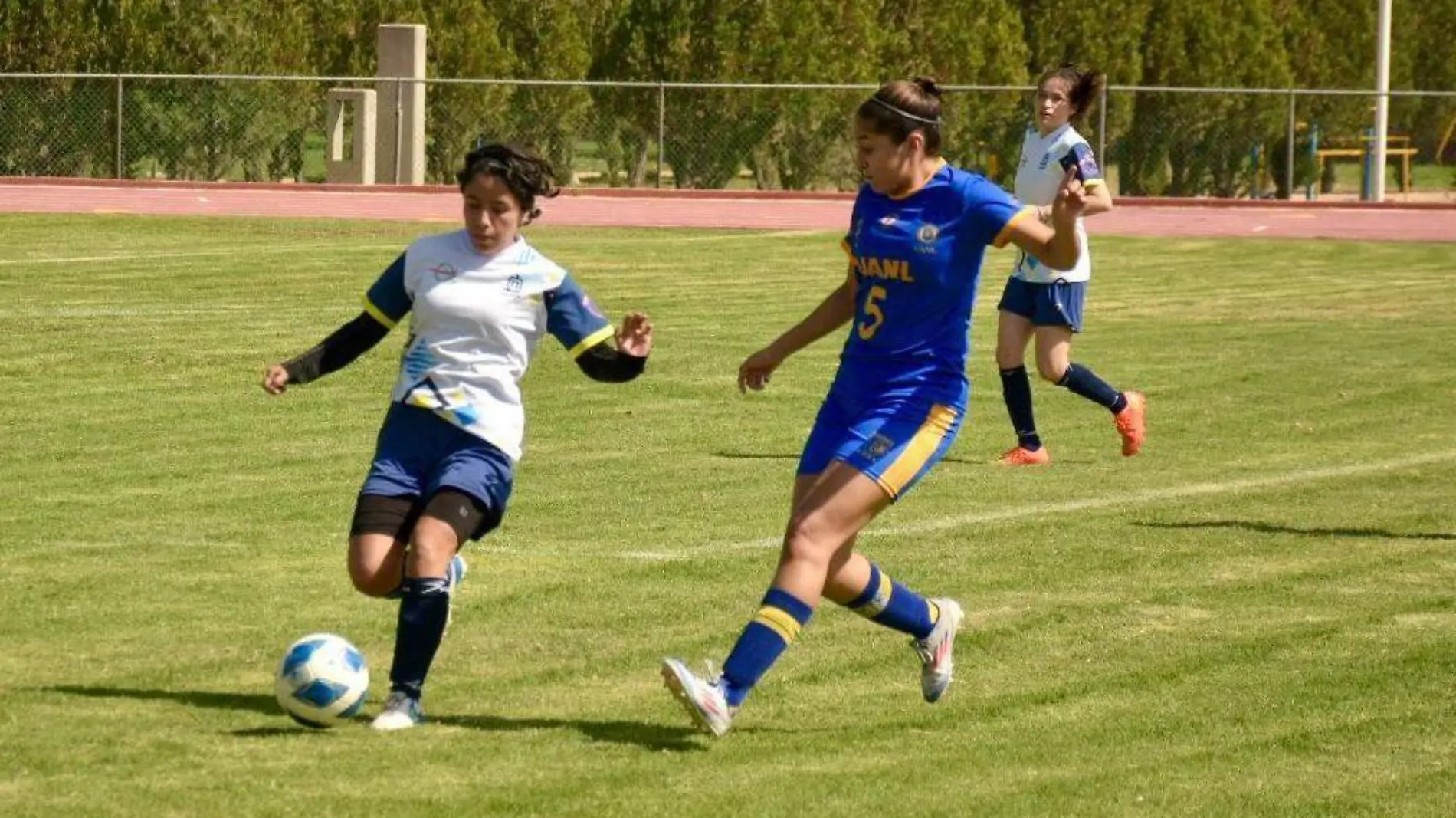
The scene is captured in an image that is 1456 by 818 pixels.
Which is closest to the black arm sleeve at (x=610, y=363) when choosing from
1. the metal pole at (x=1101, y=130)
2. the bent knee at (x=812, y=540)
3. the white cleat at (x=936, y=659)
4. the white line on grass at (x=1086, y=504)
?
the bent knee at (x=812, y=540)

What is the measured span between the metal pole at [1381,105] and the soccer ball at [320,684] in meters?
34.7

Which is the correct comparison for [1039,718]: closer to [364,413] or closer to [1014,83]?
[364,413]

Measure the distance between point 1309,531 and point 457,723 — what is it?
5.38 m

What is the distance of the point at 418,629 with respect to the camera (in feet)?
25.1

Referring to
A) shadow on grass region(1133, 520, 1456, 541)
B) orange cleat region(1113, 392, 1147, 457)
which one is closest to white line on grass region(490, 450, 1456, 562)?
shadow on grass region(1133, 520, 1456, 541)

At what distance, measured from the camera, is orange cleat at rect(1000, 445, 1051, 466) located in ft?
46.6

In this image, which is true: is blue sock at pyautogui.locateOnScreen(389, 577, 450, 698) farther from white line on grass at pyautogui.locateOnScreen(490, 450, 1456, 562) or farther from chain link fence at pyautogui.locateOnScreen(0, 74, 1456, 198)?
chain link fence at pyautogui.locateOnScreen(0, 74, 1456, 198)

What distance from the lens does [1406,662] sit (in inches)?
355

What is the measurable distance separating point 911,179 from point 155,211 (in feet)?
90.5

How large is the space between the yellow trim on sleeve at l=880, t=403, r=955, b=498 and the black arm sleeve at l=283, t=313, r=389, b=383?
158cm

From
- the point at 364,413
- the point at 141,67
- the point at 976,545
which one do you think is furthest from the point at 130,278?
the point at 141,67

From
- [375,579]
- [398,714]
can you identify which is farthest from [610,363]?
[398,714]

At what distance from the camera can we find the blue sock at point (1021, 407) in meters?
14.3

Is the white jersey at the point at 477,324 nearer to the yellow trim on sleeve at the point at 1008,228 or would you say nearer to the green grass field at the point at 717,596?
the green grass field at the point at 717,596
